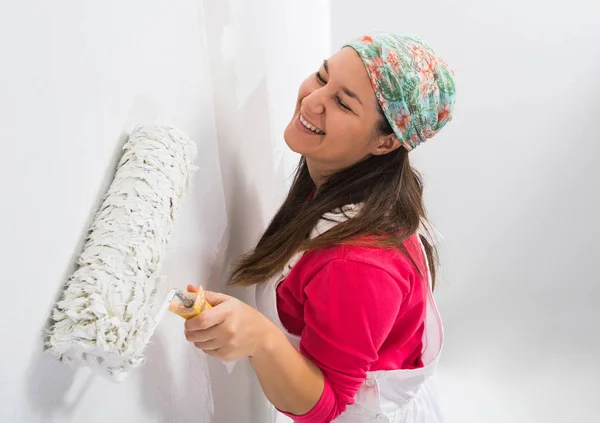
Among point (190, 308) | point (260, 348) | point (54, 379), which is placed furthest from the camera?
point (260, 348)

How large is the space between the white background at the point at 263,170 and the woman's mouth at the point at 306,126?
0.33 feet

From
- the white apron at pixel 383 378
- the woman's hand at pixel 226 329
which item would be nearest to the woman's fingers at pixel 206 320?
the woman's hand at pixel 226 329

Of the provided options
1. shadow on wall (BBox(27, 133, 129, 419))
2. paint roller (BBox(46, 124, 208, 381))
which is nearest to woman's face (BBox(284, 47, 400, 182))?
paint roller (BBox(46, 124, 208, 381))

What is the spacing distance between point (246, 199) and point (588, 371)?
48.0 inches

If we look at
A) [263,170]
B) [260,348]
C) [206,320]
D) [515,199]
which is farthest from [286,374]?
[515,199]

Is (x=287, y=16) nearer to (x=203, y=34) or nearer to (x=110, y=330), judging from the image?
(x=203, y=34)

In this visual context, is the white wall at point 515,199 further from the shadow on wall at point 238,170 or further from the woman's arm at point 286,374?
the woman's arm at point 286,374

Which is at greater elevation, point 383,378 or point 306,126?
point 306,126

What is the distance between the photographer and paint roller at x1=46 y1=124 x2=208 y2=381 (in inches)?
14.1

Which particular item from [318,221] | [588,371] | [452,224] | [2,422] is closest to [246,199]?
[318,221]

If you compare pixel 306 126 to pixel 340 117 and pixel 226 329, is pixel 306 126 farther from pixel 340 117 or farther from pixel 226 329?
pixel 226 329

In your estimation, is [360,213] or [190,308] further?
[360,213]

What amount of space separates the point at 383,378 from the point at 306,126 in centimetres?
37

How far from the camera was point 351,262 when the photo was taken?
24.0 inches
